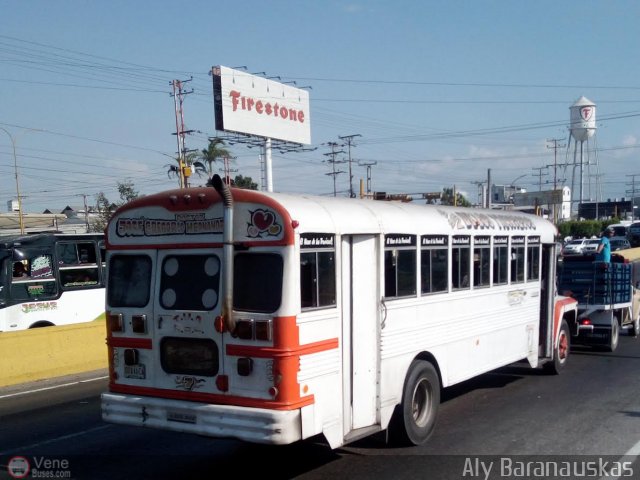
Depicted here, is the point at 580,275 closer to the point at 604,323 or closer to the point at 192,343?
the point at 604,323

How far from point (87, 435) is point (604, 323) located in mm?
9711

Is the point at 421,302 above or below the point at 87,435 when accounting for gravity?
above

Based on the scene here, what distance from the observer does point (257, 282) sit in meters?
5.70

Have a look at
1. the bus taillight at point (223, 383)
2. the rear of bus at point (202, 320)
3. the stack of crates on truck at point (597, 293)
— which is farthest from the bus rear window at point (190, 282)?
the stack of crates on truck at point (597, 293)

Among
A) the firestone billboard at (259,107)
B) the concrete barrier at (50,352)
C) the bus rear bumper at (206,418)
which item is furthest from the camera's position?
the firestone billboard at (259,107)

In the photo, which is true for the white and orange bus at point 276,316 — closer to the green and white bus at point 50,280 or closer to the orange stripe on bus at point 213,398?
the orange stripe on bus at point 213,398

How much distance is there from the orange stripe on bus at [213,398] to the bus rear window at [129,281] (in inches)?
31.3

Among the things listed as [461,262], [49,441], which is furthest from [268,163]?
[49,441]

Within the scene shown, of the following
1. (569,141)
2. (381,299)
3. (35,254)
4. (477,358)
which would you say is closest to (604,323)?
(477,358)

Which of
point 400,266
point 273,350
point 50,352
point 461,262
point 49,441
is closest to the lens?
point 273,350

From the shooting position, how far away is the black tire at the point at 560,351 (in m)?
10.8

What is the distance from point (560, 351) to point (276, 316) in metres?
7.20

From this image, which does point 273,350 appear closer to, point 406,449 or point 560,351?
point 406,449

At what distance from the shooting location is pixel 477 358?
340 inches
